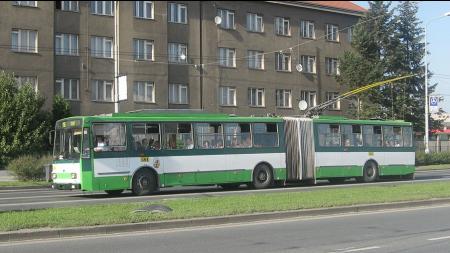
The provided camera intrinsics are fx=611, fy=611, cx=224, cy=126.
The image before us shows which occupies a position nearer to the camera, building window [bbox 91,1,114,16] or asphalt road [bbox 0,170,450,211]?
asphalt road [bbox 0,170,450,211]

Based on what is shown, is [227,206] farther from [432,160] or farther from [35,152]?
[432,160]

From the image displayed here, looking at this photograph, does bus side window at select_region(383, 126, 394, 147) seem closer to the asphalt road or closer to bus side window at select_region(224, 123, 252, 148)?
the asphalt road

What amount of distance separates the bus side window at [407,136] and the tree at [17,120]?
19563mm

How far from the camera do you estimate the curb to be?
1084 centimetres

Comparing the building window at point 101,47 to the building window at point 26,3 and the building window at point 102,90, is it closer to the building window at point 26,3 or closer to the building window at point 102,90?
the building window at point 102,90

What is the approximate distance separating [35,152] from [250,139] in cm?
1506

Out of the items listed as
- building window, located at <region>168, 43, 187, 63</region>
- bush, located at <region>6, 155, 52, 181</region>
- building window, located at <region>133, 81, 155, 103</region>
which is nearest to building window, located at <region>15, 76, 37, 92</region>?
building window, located at <region>133, 81, 155, 103</region>

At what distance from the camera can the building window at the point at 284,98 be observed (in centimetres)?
4912

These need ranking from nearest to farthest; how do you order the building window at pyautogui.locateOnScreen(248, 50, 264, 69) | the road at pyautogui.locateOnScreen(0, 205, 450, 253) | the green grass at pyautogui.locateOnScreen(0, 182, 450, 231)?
the road at pyautogui.locateOnScreen(0, 205, 450, 253) < the green grass at pyautogui.locateOnScreen(0, 182, 450, 231) < the building window at pyautogui.locateOnScreen(248, 50, 264, 69)

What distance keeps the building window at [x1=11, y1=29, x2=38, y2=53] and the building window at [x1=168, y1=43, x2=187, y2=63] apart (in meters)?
9.69

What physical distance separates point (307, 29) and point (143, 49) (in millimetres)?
16058

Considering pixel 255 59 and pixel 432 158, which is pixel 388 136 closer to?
pixel 432 158

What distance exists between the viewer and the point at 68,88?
38.9m

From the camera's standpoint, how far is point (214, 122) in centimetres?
2317
